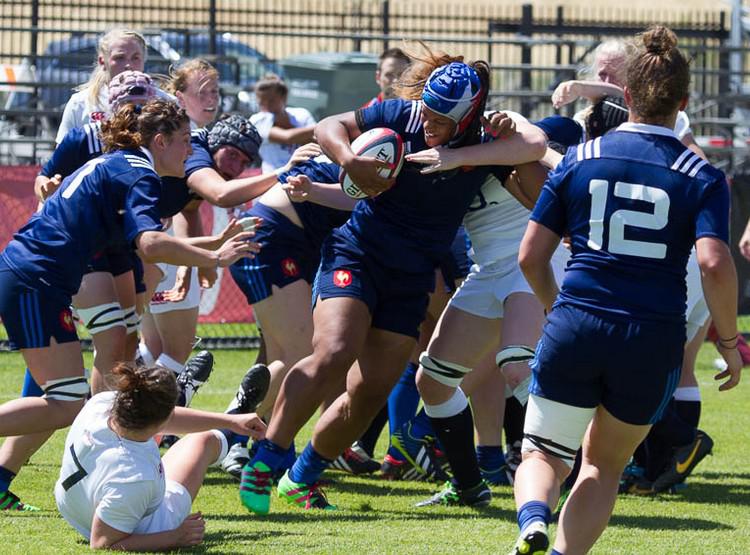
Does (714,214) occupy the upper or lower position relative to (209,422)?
upper

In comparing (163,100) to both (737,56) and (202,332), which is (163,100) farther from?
(737,56)

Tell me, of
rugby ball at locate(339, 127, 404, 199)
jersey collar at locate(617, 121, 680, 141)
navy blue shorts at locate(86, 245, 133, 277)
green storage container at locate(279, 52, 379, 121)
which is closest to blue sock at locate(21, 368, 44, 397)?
navy blue shorts at locate(86, 245, 133, 277)

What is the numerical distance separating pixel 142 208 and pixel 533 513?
205 centimetres

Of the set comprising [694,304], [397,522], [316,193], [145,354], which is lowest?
[397,522]

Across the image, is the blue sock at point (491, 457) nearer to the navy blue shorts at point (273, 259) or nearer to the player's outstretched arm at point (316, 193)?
the navy blue shorts at point (273, 259)

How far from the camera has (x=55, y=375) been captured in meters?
5.46

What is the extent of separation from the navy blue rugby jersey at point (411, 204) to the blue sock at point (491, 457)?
1249 millimetres

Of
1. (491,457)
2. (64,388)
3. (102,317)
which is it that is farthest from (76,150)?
(491,457)

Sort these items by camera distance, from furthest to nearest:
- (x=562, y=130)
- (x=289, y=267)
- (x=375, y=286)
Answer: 1. (x=289, y=267)
2. (x=562, y=130)
3. (x=375, y=286)

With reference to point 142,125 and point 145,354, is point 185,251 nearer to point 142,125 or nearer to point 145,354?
point 142,125

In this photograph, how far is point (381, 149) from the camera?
217 inches

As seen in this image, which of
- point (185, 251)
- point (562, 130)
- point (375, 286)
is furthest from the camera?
point (562, 130)

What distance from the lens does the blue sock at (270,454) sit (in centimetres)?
578

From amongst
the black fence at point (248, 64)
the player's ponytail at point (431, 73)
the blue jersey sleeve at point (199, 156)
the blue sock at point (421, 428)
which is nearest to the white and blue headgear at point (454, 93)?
the player's ponytail at point (431, 73)
